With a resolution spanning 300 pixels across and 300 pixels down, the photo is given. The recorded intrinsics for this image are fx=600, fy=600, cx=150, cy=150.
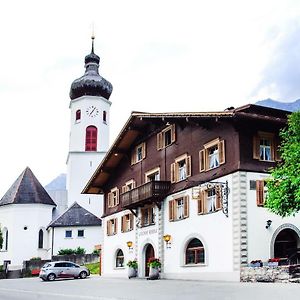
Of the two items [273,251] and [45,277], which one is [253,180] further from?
[45,277]

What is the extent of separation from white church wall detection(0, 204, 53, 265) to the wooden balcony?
1261 inches

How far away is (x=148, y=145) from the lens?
4038 centimetres

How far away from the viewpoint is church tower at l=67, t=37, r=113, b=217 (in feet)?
251

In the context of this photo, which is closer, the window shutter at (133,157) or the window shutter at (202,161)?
the window shutter at (202,161)

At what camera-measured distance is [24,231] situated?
69750mm

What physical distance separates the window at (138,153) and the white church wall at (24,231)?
2952 centimetres

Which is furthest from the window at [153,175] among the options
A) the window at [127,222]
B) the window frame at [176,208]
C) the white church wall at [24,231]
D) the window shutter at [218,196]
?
the white church wall at [24,231]

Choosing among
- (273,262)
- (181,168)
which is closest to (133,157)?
(181,168)

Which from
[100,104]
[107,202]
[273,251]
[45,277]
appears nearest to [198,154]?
[273,251]

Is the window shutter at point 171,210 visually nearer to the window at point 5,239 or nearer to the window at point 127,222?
the window at point 127,222

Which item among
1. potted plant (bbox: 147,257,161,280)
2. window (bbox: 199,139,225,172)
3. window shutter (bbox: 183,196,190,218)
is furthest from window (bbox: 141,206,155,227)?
window (bbox: 199,139,225,172)

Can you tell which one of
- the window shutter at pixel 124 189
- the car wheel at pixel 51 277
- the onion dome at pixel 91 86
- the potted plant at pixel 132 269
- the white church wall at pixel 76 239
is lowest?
the car wheel at pixel 51 277

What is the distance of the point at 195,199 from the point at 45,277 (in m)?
12.6

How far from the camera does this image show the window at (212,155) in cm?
3089
